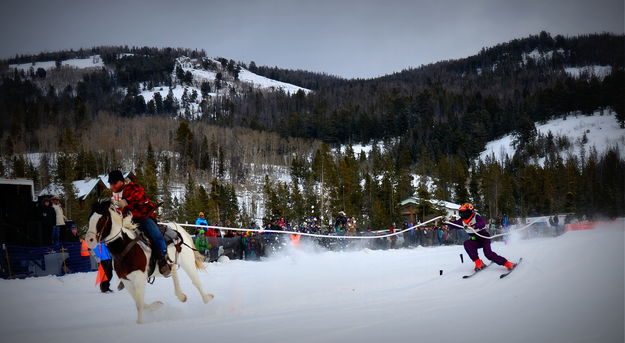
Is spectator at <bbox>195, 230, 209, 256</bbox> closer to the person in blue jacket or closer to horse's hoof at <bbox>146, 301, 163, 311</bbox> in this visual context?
the person in blue jacket

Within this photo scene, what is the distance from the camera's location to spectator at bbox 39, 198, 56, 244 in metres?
14.5

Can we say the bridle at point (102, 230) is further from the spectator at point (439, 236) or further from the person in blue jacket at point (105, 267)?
the spectator at point (439, 236)

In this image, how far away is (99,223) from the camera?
7.38m

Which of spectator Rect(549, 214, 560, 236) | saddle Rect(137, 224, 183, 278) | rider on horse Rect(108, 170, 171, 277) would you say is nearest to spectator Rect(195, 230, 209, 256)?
saddle Rect(137, 224, 183, 278)

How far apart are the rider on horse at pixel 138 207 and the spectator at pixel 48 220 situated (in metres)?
7.85

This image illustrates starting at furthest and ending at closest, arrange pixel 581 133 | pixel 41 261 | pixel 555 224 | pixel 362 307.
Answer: pixel 581 133
pixel 555 224
pixel 41 261
pixel 362 307

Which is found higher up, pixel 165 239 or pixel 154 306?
pixel 165 239

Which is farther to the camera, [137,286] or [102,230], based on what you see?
[137,286]

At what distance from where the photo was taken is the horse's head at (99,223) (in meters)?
7.20

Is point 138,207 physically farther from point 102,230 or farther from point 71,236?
point 71,236

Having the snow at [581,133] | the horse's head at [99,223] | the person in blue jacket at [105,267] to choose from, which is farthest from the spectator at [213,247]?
the snow at [581,133]

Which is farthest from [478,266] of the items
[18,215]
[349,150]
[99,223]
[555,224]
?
[349,150]

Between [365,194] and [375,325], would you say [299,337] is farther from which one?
[365,194]

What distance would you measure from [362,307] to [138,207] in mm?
4523
